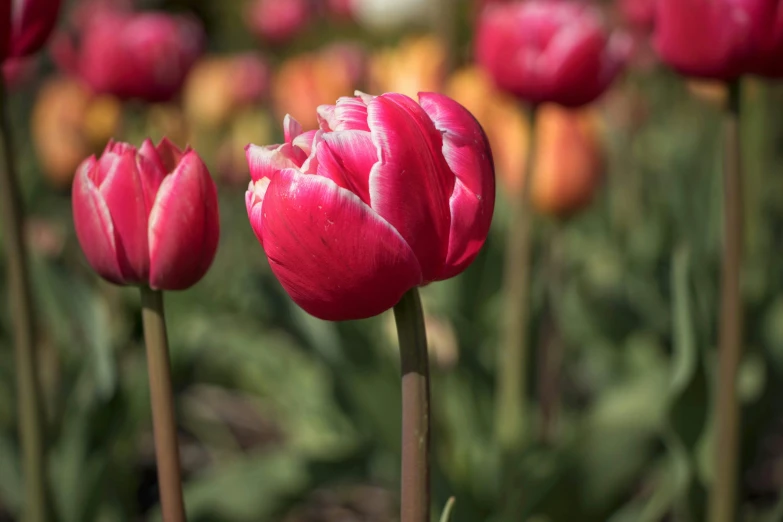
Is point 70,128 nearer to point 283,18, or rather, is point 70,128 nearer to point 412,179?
point 283,18

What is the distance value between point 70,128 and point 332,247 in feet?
5.45

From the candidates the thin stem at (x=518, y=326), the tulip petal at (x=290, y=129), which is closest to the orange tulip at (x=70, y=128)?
the thin stem at (x=518, y=326)

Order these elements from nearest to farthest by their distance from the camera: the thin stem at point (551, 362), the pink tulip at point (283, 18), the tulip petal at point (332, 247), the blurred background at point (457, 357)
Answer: the tulip petal at point (332, 247), the blurred background at point (457, 357), the thin stem at point (551, 362), the pink tulip at point (283, 18)

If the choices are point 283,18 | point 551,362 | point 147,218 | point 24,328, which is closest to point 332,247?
point 147,218

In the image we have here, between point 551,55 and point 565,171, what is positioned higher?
point 551,55

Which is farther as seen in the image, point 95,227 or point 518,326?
point 518,326

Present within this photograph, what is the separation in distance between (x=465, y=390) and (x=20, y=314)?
2.20 feet

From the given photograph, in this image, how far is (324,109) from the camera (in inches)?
17.6

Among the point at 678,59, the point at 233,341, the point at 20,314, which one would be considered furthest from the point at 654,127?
the point at 20,314

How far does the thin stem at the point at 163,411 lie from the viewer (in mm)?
502

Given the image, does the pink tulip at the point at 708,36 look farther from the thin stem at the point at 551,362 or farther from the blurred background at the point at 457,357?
the thin stem at the point at 551,362

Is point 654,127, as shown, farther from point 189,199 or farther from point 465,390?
point 189,199

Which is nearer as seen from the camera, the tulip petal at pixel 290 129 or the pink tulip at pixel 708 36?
the tulip petal at pixel 290 129

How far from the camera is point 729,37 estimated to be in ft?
2.31
